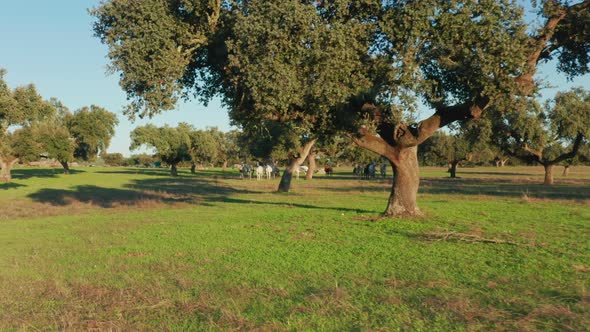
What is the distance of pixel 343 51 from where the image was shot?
13320 millimetres

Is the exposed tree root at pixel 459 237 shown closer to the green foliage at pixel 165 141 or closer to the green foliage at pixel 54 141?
the green foliage at pixel 54 141

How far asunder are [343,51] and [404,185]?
237 inches

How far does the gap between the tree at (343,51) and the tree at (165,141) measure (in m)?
59.7

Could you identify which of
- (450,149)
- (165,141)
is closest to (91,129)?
(165,141)

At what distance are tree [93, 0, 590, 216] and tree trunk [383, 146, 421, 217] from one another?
0.38 feet

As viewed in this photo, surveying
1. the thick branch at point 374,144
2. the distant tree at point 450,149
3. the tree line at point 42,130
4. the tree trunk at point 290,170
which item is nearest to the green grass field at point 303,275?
the thick branch at point 374,144

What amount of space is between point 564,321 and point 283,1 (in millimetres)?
10681

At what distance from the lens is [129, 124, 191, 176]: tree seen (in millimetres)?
73375

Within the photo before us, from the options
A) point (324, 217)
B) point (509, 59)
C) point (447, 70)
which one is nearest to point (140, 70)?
point (324, 217)

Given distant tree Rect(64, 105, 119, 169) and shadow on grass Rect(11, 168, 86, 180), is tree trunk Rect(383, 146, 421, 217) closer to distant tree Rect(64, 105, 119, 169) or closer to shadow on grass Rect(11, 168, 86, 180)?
shadow on grass Rect(11, 168, 86, 180)

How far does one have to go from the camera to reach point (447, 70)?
15.4 m

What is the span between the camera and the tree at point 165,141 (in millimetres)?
73375

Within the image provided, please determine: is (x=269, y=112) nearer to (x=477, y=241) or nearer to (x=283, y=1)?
(x=283, y=1)

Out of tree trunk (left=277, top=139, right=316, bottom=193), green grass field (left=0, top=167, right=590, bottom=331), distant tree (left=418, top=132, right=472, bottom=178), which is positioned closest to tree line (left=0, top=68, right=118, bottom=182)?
tree trunk (left=277, top=139, right=316, bottom=193)
